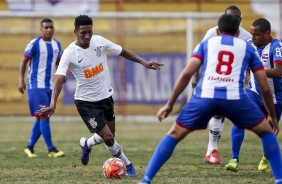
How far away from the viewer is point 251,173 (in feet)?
33.0

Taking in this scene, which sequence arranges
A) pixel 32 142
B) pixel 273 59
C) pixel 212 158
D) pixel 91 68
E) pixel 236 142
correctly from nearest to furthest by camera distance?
pixel 91 68 < pixel 273 59 < pixel 236 142 < pixel 212 158 < pixel 32 142

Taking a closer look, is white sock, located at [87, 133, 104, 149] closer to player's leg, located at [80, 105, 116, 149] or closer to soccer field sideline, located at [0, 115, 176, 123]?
player's leg, located at [80, 105, 116, 149]

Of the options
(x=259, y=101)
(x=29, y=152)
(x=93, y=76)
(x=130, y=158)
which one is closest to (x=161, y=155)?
(x=93, y=76)

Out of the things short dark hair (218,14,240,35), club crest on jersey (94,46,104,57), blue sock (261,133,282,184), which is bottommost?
blue sock (261,133,282,184)

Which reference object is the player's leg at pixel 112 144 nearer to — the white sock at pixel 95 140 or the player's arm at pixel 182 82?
the white sock at pixel 95 140

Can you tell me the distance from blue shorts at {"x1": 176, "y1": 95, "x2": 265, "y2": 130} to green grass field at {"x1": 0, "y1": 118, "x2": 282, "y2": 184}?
140 cm

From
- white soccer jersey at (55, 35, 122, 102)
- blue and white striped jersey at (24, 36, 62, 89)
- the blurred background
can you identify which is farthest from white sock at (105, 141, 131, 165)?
the blurred background

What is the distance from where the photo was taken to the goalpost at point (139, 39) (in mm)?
21416

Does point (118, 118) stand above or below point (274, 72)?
below

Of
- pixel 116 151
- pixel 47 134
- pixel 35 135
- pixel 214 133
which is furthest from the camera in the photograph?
pixel 35 135

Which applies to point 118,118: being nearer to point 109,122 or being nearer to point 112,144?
point 109,122

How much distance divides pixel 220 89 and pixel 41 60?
5.94 meters

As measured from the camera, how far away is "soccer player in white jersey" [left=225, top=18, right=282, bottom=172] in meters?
9.85

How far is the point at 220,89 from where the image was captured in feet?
25.4
